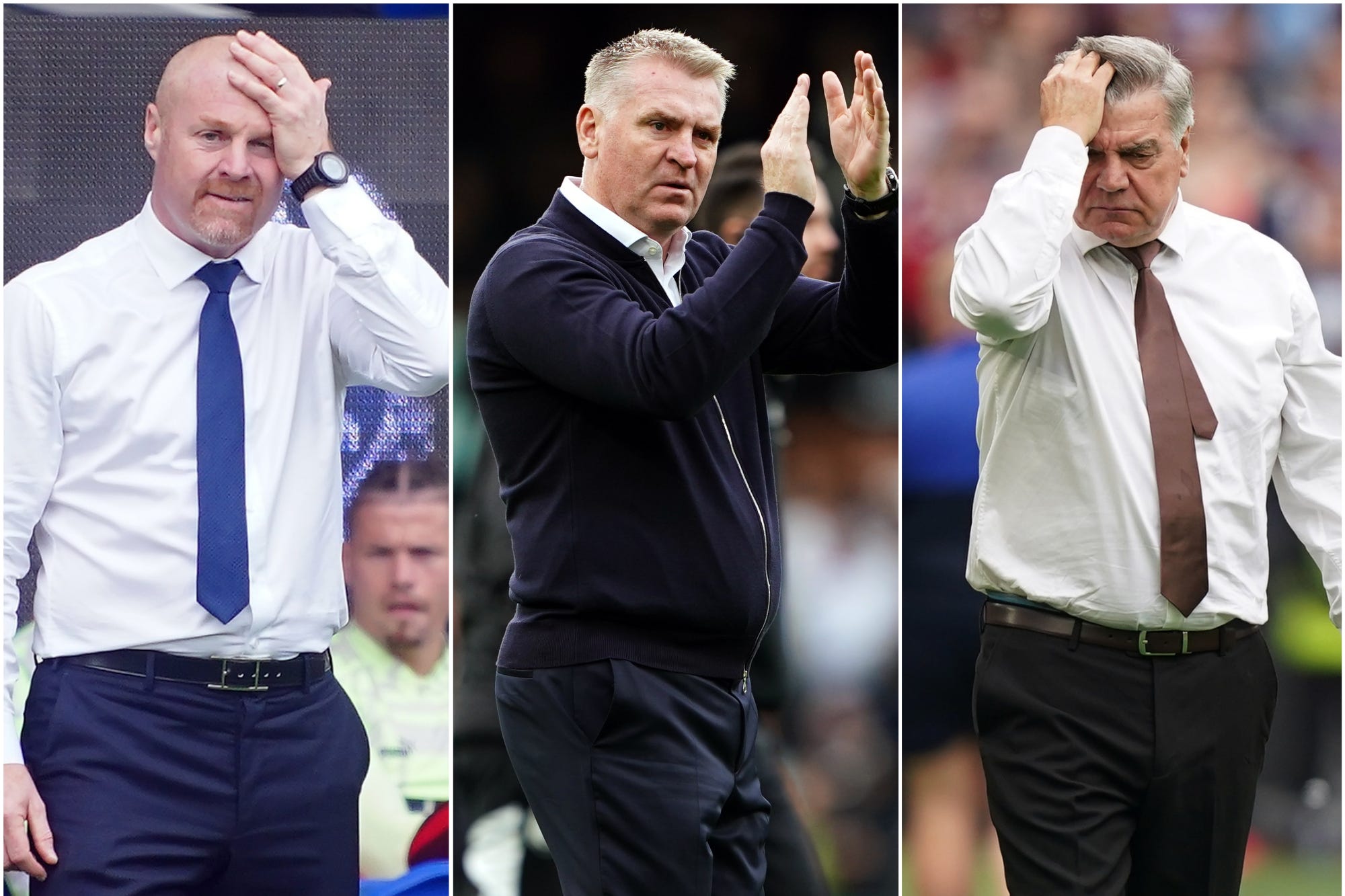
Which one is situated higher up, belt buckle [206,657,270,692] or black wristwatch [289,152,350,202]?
black wristwatch [289,152,350,202]

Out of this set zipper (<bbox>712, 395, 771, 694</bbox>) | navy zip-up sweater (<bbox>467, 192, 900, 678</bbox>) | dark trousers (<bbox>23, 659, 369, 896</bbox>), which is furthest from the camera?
dark trousers (<bbox>23, 659, 369, 896</bbox>)

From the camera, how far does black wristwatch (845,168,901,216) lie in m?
2.51

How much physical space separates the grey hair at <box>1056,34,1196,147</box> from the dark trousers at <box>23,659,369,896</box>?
6.13 feet

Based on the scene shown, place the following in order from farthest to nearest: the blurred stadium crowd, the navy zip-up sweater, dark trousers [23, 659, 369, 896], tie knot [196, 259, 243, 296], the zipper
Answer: the blurred stadium crowd < tie knot [196, 259, 243, 296] < dark trousers [23, 659, 369, 896] < the zipper < the navy zip-up sweater

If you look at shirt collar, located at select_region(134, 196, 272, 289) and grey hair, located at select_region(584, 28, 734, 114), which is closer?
grey hair, located at select_region(584, 28, 734, 114)

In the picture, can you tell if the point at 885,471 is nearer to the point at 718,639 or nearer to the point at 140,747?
the point at 718,639

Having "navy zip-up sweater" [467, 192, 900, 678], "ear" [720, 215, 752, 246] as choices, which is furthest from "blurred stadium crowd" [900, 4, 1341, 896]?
"navy zip-up sweater" [467, 192, 900, 678]

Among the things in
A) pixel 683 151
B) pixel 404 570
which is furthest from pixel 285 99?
pixel 404 570

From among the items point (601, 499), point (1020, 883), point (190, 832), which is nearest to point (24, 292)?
point (190, 832)

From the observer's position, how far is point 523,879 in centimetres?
359

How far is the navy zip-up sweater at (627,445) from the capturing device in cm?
217

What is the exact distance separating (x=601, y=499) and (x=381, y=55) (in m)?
1.55

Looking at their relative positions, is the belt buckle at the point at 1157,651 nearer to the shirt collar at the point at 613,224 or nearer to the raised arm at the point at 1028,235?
the raised arm at the point at 1028,235

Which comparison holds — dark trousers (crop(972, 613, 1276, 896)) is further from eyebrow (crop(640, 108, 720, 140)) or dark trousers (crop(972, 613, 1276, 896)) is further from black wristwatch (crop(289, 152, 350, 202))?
black wristwatch (crop(289, 152, 350, 202))
